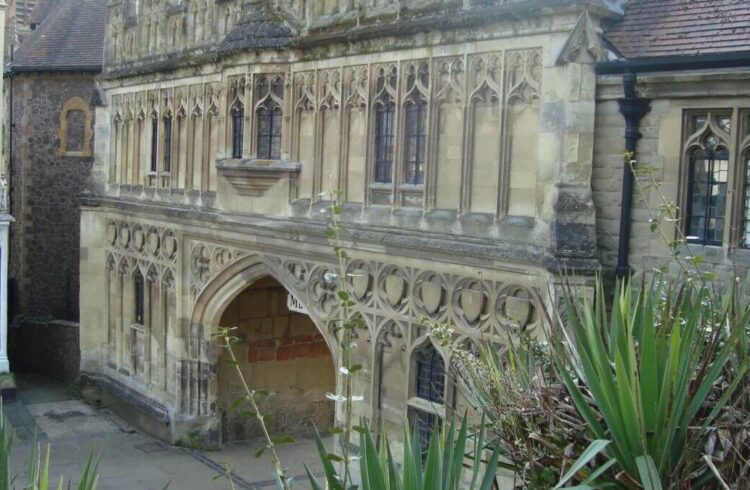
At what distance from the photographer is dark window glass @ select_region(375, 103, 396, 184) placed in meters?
13.0

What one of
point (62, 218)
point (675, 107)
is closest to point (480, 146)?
point (675, 107)

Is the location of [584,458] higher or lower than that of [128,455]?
higher

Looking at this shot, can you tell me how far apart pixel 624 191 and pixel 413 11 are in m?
3.72

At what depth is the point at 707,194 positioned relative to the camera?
9703 mm

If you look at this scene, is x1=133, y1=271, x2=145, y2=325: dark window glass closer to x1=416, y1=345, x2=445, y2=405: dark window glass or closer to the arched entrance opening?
the arched entrance opening

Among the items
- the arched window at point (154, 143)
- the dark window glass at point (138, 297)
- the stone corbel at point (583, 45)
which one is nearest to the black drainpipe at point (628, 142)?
the stone corbel at point (583, 45)

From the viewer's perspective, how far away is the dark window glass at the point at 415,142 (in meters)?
12.5

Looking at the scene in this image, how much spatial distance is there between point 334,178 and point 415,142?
162cm

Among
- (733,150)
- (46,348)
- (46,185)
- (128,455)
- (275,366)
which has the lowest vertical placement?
(128,455)

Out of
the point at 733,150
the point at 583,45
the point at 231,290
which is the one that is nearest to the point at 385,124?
the point at 583,45

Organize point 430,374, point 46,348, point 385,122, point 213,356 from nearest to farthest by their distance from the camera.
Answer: point 430,374, point 385,122, point 213,356, point 46,348

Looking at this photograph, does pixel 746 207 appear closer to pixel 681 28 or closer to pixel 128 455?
pixel 681 28

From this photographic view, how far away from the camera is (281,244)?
14656mm

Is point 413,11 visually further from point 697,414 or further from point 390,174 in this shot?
point 697,414
